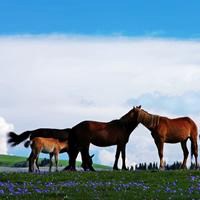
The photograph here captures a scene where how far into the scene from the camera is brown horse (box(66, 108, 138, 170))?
90.3 feet

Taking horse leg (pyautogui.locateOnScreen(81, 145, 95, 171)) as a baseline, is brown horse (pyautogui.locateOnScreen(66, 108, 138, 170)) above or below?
above

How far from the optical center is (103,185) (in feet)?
64.2

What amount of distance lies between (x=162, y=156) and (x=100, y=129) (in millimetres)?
2803

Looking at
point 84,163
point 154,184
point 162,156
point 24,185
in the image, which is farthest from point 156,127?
point 24,185

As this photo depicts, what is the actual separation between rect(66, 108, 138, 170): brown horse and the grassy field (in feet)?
13.2

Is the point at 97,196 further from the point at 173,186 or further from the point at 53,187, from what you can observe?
the point at 173,186

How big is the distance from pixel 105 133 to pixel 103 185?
8049 millimetres

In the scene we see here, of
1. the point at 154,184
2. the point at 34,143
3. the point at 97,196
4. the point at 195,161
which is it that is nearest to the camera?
the point at 97,196

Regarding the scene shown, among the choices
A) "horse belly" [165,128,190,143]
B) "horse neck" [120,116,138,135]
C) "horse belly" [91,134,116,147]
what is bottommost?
"horse belly" [91,134,116,147]

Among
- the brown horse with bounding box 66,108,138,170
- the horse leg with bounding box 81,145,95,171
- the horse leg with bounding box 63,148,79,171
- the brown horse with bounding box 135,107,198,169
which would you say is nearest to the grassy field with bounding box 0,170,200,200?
the brown horse with bounding box 135,107,198,169

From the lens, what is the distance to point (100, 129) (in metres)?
27.6

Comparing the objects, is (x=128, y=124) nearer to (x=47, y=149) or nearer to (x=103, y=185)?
(x=47, y=149)

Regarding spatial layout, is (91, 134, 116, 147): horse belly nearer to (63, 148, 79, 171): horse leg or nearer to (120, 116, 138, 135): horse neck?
(120, 116, 138, 135): horse neck

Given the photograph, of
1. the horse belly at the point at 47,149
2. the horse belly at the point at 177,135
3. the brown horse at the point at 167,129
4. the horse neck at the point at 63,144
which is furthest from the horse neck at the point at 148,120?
the horse belly at the point at 47,149
